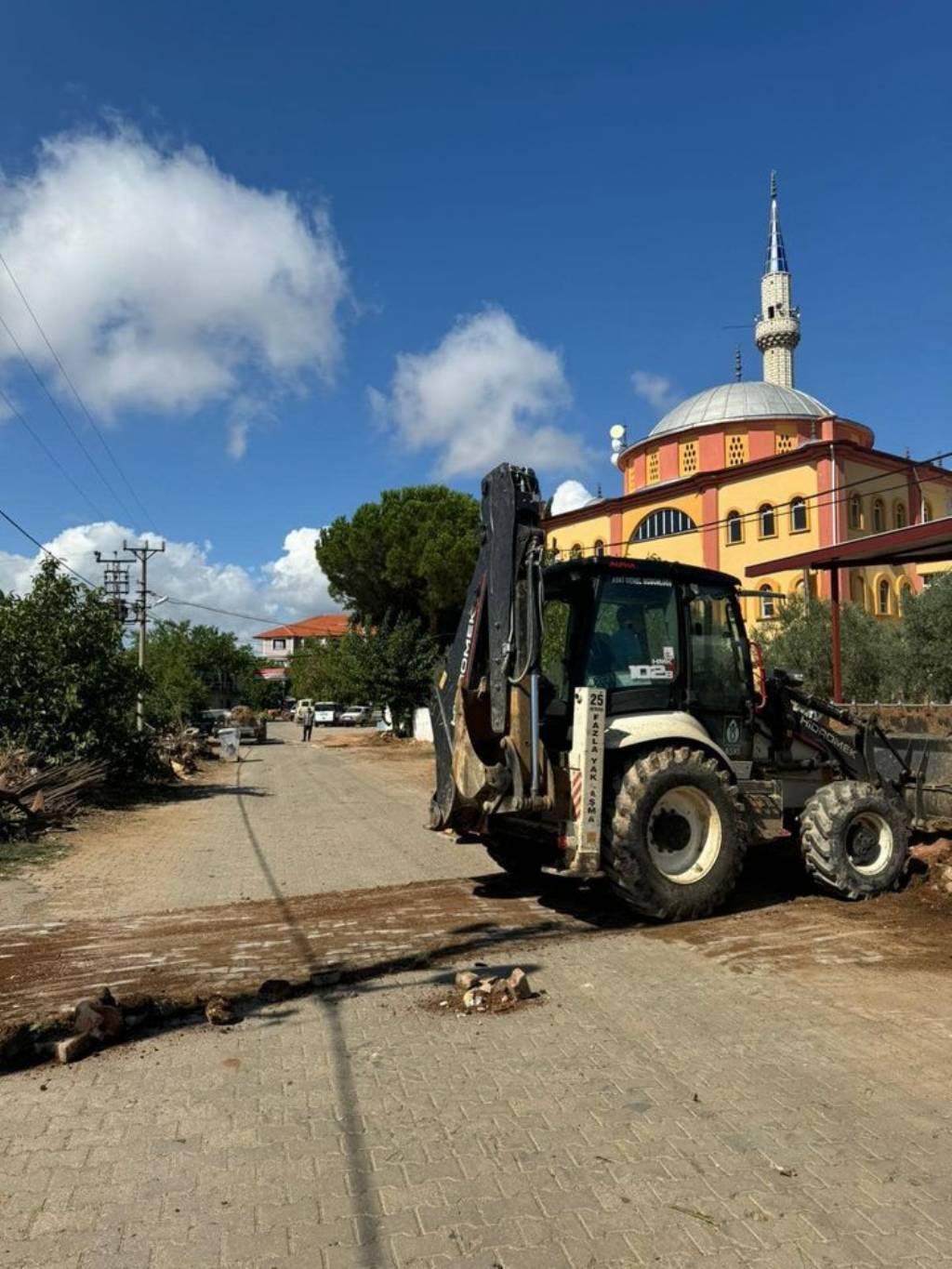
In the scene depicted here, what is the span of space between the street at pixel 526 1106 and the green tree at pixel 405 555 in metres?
32.3

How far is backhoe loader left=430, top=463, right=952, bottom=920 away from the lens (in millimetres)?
6777

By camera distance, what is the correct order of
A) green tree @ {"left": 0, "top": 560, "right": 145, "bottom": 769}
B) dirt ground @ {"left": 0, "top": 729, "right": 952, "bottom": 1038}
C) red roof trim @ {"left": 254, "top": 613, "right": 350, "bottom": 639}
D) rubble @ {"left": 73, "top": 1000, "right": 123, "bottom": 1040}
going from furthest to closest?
red roof trim @ {"left": 254, "top": 613, "right": 350, "bottom": 639}
green tree @ {"left": 0, "top": 560, "right": 145, "bottom": 769}
dirt ground @ {"left": 0, "top": 729, "right": 952, "bottom": 1038}
rubble @ {"left": 73, "top": 1000, "right": 123, "bottom": 1040}

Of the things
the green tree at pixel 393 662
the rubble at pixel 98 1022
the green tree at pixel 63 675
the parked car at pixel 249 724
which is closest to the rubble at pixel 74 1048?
the rubble at pixel 98 1022

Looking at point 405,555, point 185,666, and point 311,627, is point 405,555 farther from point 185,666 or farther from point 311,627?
point 311,627

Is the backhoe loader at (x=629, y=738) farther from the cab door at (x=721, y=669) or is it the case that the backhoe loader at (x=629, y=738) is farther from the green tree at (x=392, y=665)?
the green tree at (x=392, y=665)

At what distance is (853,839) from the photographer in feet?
25.7

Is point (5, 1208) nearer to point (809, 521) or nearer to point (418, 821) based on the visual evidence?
point (418, 821)

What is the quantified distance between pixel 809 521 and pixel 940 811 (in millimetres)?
29431

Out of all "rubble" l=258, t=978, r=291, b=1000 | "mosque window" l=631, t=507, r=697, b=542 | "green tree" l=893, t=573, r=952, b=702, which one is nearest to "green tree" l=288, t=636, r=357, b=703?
"mosque window" l=631, t=507, r=697, b=542

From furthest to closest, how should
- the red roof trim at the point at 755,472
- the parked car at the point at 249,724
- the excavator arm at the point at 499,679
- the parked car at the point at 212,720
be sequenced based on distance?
the parked car at the point at 212,720 < the parked car at the point at 249,724 < the red roof trim at the point at 755,472 < the excavator arm at the point at 499,679

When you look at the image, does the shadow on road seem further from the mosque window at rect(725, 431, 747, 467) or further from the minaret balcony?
the minaret balcony

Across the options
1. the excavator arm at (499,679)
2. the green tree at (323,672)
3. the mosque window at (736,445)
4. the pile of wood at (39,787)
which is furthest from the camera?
the green tree at (323,672)

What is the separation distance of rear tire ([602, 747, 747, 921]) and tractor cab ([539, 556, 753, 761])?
0.55 meters

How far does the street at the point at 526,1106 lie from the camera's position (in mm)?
3100
